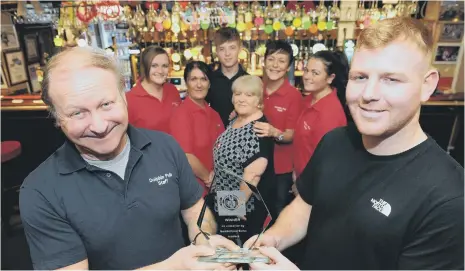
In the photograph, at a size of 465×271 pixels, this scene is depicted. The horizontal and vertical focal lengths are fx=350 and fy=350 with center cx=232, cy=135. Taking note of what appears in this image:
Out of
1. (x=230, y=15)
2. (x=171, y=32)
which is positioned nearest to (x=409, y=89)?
(x=230, y=15)

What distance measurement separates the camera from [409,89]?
1098mm

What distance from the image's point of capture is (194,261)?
127 centimetres

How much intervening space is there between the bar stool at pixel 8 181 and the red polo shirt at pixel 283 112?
94.5 inches

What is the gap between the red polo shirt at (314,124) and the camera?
2.52 meters

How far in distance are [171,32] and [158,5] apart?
1.33 ft

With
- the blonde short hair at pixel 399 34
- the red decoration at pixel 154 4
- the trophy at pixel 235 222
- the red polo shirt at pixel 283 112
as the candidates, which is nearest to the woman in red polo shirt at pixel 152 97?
the red polo shirt at pixel 283 112

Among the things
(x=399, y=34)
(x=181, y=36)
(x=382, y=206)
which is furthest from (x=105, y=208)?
(x=181, y=36)

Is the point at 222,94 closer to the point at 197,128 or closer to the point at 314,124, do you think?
the point at 197,128

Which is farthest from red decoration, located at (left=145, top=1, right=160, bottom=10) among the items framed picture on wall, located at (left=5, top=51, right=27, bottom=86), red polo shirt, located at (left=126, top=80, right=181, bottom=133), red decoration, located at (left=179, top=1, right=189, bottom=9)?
red polo shirt, located at (left=126, top=80, right=181, bottom=133)

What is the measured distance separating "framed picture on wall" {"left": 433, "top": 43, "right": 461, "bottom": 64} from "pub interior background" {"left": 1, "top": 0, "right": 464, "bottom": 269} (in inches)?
0.5

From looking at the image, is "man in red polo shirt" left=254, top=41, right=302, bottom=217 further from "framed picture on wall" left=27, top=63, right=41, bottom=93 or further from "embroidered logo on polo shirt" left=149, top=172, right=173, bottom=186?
"framed picture on wall" left=27, top=63, right=41, bottom=93

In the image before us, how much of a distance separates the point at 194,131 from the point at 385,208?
162 centimetres

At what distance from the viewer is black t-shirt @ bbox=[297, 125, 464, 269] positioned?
1.09 meters

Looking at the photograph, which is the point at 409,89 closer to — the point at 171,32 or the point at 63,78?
the point at 63,78
